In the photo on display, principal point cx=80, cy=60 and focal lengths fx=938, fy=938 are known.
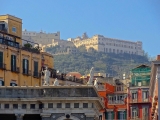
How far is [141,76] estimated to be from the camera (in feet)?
457

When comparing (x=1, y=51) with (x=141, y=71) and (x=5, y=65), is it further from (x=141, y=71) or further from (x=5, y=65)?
(x=141, y=71)

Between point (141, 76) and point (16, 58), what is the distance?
35250mm

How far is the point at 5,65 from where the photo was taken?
10488 cm

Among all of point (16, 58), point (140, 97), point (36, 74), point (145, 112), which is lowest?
point (145, 112)

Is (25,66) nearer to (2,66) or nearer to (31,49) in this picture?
(31,49)

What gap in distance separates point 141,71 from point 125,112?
21.7 feet

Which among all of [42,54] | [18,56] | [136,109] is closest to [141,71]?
[136,109]

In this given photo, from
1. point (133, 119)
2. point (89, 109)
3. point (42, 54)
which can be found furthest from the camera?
point (133, 119)

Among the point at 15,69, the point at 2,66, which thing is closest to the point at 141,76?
the point at 15,69

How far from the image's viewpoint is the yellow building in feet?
345

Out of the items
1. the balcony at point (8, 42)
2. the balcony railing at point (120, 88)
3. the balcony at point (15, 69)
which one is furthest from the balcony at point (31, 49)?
the balcony railing at point (120, 88)

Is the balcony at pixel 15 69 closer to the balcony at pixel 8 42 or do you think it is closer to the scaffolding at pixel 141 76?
the balcony at pixel 8 42

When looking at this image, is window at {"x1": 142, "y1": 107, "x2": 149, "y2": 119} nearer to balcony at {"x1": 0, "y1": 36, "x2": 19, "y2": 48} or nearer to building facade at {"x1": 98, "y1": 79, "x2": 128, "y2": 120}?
building facade at {"x1": 98, "y1": 79, "x2": 128, "y2": 120}

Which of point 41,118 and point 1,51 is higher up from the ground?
point 1,51
